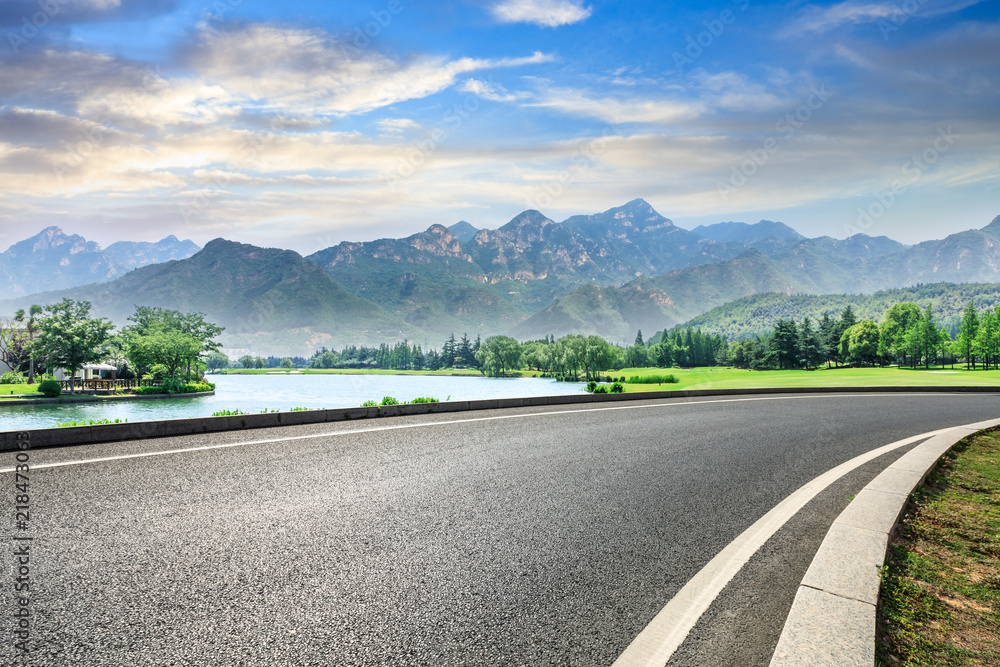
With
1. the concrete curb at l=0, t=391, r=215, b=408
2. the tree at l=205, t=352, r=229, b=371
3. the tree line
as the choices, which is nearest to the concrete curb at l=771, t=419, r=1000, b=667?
the concrete curb at l=0, t=391, r=215, b=408

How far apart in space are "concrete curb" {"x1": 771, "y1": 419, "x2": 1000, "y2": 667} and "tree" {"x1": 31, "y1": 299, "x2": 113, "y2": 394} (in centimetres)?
7588

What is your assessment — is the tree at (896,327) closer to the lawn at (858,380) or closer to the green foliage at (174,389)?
the lawn at (858,380)

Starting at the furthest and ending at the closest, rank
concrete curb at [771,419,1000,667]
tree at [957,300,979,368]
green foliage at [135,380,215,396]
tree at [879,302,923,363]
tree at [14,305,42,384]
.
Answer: tree at [879,302,923,363] → tree at [957,300,979,368] → green foliage at [135,380,215,396] → tree at [14,305,42,384] → concrete curb at [771,419,1000,667]

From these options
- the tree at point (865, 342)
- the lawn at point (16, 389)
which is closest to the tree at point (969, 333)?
the tree at point (865, 342)

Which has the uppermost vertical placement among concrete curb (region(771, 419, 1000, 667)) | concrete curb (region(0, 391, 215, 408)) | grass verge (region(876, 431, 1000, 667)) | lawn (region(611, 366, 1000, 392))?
concrete curb (region(771, 419, 1000, 667))

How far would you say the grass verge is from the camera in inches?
116

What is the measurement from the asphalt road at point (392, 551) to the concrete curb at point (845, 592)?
0.57 ft

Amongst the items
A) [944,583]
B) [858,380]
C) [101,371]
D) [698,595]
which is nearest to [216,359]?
[101,371]

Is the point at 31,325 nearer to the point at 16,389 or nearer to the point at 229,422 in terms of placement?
the point at 16,389

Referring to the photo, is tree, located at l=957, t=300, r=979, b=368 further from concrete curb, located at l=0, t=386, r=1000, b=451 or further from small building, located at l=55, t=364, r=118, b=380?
small building, located at l=55, t=364, r=118, b=380

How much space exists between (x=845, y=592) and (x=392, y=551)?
331 centimetres

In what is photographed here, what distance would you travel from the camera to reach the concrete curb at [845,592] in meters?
2.81

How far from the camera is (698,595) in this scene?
358 cm

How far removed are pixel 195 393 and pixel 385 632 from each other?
83.3 m
